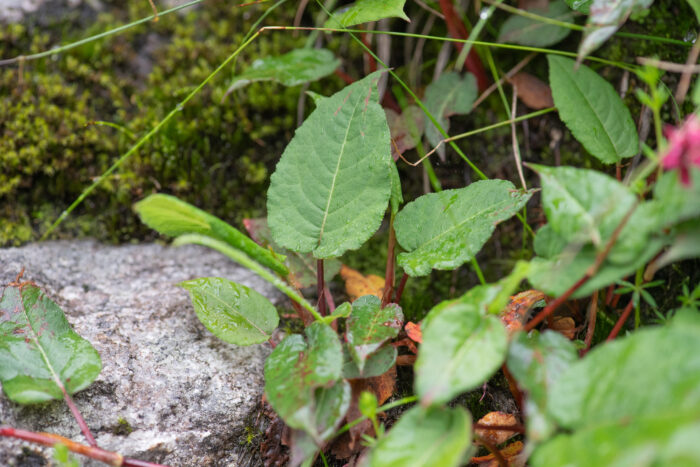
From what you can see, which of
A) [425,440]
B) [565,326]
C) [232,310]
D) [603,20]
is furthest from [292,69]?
[425,440]

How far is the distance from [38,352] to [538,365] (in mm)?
1175

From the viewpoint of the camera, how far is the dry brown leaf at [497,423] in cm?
130

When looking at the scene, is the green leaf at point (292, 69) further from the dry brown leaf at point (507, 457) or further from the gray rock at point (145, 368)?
the dry brown leaf at point (507, 457)

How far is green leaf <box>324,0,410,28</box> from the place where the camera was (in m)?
1.45

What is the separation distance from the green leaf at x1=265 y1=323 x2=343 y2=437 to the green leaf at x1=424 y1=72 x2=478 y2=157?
34.7 inches

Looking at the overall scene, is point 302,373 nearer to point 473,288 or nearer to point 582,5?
point 473,288

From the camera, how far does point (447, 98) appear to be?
1863 millimetres

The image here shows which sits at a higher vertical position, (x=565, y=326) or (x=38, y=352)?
(x=38, y=352)

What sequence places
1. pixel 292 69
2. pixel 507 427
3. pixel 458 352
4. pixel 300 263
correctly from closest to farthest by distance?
1. pixel 458 352
2. pixel 507 427
3. pixel 300 263
4. pixel 292 69

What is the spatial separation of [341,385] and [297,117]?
1.23m

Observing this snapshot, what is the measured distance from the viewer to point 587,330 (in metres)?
1.42

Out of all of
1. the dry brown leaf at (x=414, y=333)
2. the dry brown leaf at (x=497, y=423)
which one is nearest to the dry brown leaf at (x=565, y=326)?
the dry brown leaf at (x=497, y=423)

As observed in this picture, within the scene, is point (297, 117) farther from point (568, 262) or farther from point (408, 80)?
point (568, 262)

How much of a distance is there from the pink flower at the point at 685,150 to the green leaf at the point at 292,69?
1203mm
